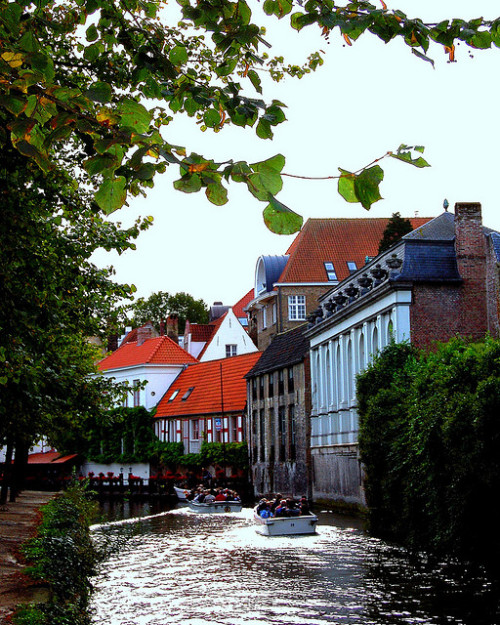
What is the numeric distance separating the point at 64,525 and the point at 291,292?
145 ft

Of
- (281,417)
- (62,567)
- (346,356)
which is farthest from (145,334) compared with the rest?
(62,567)

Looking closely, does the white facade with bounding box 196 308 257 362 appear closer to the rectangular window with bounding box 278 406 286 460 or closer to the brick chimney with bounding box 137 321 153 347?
the brick chimney with bounding box 137 321 153 347

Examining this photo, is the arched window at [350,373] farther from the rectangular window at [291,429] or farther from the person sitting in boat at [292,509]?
the person sitting in boat at [292,509]

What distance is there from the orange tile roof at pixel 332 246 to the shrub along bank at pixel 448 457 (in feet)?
123

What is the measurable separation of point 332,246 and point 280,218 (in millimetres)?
63033

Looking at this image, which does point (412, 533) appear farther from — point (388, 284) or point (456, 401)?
point (388, 284)

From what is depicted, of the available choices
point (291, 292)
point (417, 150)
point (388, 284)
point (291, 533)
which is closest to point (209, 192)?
point (417, 150)

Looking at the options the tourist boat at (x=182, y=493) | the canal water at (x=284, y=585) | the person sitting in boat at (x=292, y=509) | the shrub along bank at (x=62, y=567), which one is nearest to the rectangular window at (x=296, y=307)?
the tourist boat at (x=182, y=493)

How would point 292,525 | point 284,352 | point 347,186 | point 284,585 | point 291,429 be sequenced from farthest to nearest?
point 284,352
point 291,429
point 292,525
point 284,585
point 347,186

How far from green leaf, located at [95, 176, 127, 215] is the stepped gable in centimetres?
4390

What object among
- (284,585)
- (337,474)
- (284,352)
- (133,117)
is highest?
(284,352)

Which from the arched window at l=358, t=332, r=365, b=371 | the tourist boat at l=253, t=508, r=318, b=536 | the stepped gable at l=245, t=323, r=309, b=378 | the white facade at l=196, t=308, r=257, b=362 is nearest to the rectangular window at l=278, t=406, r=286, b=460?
the stepped gable at l=245, t=323, r=309, b=378

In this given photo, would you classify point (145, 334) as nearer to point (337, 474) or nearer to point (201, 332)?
point (201, 332)

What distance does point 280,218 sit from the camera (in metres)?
3.97
